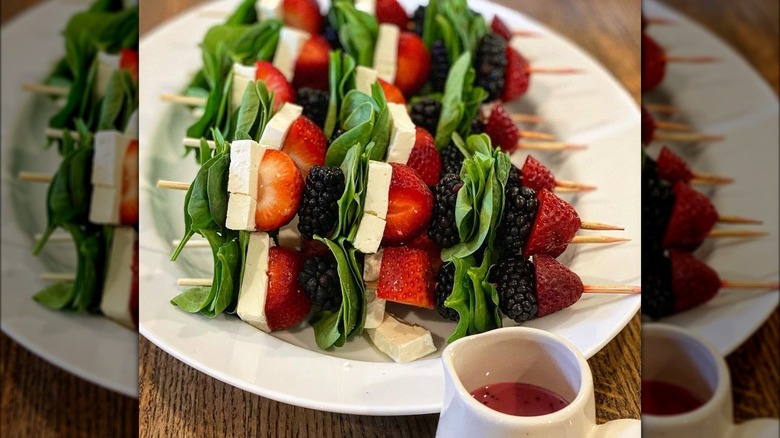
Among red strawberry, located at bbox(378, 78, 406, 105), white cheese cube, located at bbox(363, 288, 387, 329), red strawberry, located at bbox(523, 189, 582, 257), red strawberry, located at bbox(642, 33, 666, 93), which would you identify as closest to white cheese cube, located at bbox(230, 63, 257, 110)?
red strawberry, located at bbox(378, 78, 406, 105)

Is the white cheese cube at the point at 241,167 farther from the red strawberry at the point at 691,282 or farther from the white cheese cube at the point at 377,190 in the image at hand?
the red strawberry at the point at 691,282

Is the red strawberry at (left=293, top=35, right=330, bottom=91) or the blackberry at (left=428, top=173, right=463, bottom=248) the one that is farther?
the red strawberry at (left=293, top=35, right=330, bottom=91)

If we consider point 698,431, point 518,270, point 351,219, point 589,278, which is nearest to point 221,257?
point 351,219

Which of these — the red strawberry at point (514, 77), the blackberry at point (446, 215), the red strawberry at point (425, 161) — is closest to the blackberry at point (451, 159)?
the red strawberry at point (425, 161)

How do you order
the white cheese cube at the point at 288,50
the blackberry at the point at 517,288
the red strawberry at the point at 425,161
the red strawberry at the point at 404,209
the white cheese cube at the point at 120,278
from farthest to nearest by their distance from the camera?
the white cheese cube at the point at 288,50 < the white cheese cube at the point at 120,278 < the red strawberry at the point at 425,161 < the red strawberry at the point at 404,209 < the blackberry at the point at 517,288

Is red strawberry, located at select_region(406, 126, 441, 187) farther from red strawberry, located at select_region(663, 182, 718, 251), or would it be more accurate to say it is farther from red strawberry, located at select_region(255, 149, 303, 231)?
red strawberry, located at select_region(663, 182, 718, 251)

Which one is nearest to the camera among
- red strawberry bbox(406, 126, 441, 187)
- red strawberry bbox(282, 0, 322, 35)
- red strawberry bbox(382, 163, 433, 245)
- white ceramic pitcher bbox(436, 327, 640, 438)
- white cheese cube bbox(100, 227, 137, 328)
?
white ceramic pitcher bbox(436, 327, 640, 438)
